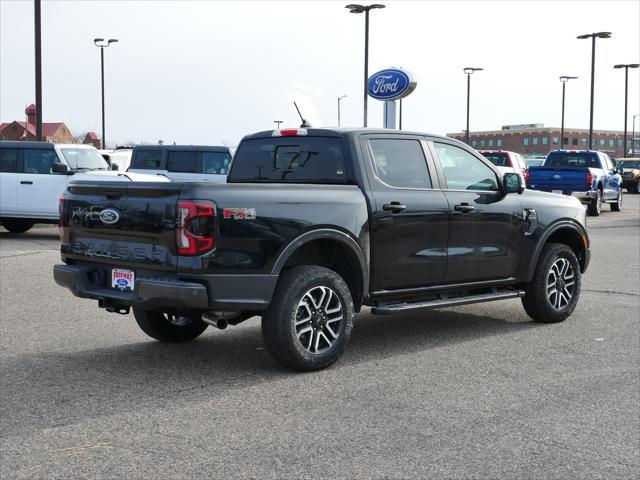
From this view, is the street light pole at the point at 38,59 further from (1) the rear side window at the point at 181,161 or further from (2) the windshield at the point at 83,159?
(2) the windshield at the point at 83,159

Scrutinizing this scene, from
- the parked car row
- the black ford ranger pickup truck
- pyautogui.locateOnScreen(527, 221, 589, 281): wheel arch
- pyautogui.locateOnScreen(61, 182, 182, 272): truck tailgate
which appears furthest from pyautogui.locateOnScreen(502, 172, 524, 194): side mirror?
the parked car row

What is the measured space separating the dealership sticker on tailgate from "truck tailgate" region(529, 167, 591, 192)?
20.4 meters

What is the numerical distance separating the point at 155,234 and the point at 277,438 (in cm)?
189

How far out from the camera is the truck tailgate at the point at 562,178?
25.2 m

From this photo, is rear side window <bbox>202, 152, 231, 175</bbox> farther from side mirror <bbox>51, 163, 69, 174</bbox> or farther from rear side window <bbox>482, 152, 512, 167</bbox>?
rear side window <bbox>482, 152, 512, 167</bbox>

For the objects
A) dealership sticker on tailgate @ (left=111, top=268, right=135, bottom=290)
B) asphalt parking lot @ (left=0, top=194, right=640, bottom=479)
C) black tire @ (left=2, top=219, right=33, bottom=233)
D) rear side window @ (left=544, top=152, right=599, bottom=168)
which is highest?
rear side window @ (left=544, top=152, right=599, bottom=168)

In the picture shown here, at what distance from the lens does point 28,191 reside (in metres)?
17.7

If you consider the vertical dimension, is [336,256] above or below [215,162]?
below

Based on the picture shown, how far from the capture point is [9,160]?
18.1 meters

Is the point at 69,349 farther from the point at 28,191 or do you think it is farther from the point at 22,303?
the point at 28,191

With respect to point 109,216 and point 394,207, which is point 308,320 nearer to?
point 394,207

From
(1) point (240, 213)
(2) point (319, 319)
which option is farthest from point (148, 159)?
(1) point (240, 213)

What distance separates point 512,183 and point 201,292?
11.5 ft

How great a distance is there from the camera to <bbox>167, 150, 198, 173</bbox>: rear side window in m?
21.4
